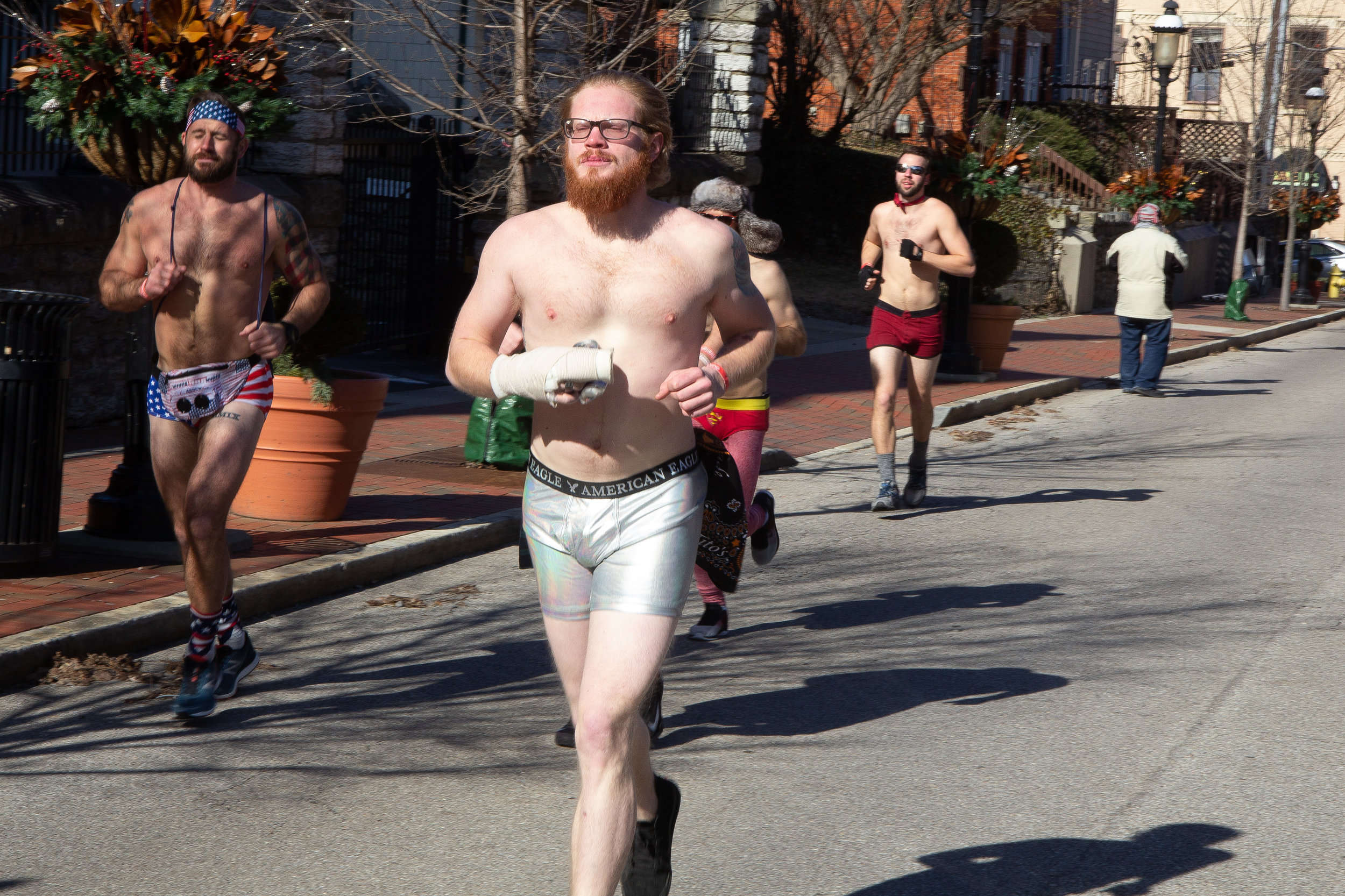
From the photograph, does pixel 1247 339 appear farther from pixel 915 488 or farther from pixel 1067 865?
pixel 1067 865

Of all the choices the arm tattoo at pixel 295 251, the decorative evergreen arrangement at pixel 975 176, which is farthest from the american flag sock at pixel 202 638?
the decorative evergreen arrangement at pixel 975 176

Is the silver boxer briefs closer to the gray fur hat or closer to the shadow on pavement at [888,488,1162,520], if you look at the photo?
the gray fur hat

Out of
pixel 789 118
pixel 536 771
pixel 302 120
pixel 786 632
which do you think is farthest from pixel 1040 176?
pixel 536 771

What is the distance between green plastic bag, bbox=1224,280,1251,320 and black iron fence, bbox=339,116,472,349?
16.8 metres

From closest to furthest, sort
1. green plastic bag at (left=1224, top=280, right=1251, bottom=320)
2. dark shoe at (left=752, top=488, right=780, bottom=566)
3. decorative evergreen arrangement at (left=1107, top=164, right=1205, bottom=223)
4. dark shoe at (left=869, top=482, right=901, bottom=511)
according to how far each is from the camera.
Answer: dark shoe at (left=752, top=488, right=780, bottom=566) < dark shoe at (left=869, top=482, right=901, bottom=511) < decorative evergreen arrangement at (left=1107, top=164, right=1205, bottom=223) < green plastic bag at (left=1224, top=280, right=1251, bottom=320)

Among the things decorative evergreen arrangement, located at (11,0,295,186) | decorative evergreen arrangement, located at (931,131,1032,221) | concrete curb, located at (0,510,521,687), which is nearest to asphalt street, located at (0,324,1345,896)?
concrete curb, located at (0,510,521,687)

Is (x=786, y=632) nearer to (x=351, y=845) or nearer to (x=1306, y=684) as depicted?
(x=1306, y=684)

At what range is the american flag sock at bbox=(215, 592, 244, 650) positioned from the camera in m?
5.06

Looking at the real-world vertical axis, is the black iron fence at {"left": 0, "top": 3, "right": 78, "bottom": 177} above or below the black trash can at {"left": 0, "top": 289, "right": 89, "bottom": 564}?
above

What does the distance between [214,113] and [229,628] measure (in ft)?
5.85

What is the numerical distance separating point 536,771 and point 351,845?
77cm

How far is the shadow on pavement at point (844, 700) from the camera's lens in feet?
16.5

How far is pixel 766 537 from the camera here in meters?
6.13

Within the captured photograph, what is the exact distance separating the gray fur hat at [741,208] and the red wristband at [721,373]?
7.55ft
